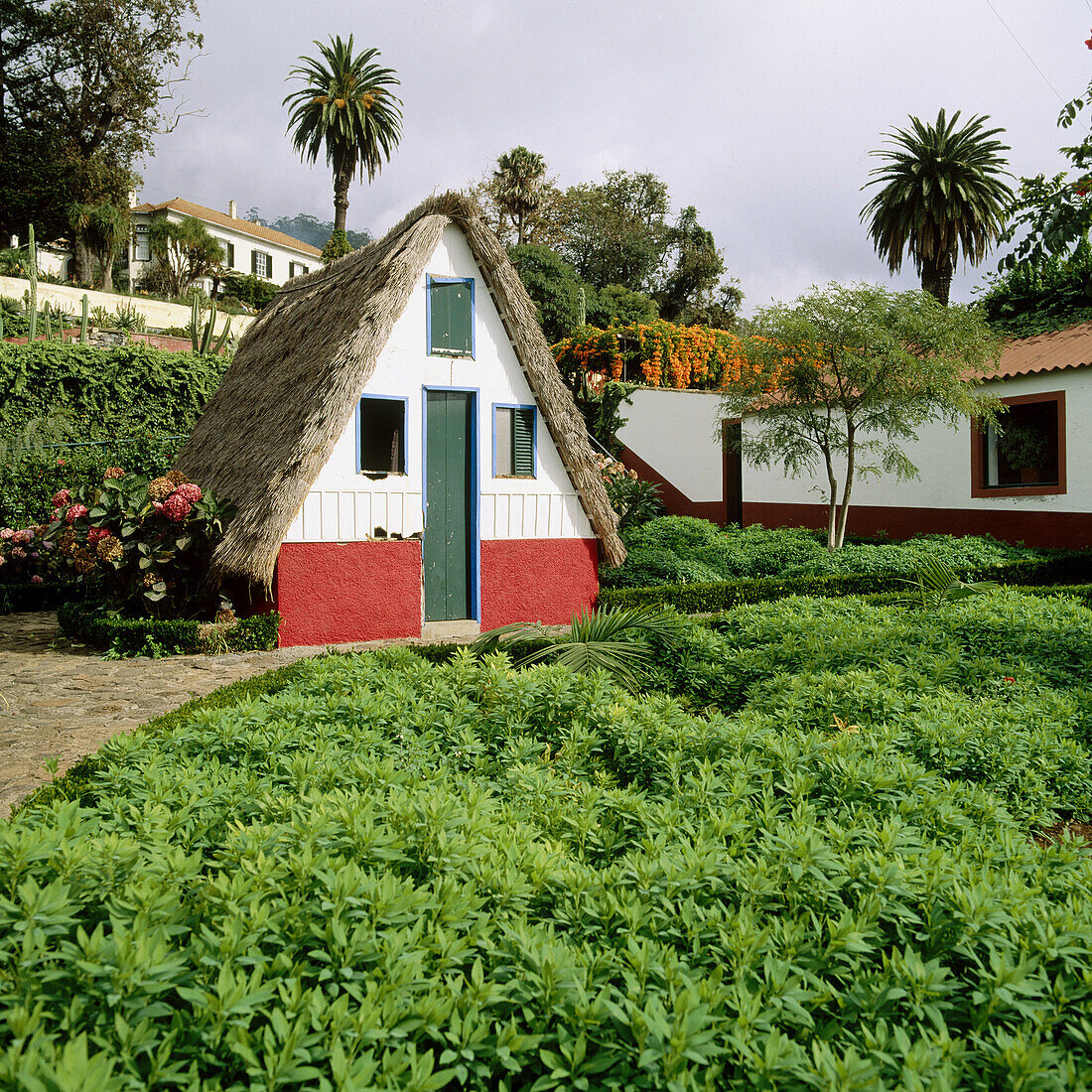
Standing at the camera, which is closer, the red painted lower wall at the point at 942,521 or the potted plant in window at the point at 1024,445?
the red painted lower wall at the point at 942,521

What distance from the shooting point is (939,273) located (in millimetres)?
27812

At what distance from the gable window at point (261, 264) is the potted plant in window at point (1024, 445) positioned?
50.1 metres

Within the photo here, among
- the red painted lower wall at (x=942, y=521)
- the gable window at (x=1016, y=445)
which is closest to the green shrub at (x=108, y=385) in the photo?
the red painted lower wall at (x=942, y=521)

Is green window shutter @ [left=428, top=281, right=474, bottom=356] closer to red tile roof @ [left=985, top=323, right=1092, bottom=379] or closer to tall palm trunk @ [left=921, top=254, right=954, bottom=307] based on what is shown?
red tile roof @ [left=985, top=323, right=1092, bottom=379]

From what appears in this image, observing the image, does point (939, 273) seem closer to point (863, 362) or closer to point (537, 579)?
point (863, 362)

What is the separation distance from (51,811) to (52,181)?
136 ft

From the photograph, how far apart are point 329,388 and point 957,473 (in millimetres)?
13903

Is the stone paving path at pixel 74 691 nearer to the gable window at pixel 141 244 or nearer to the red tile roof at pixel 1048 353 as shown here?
the red tile roof at pixel 1048 353

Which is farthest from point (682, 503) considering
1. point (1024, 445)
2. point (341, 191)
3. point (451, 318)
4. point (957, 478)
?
point (341, 191)

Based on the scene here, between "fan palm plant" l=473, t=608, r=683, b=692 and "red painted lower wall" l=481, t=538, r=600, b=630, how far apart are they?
430cm

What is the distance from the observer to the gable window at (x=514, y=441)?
11.6m

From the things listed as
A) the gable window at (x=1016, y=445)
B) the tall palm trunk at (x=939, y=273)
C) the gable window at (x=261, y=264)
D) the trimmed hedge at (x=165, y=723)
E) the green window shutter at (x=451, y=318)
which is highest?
the gable window at (x=261, y=264)

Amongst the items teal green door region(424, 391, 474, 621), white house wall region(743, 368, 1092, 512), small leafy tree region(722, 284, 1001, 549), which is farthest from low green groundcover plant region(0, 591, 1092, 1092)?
white house wall region(743, 368, 1092, 512)

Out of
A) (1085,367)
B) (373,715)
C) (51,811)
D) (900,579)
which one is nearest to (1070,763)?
(373,715)
